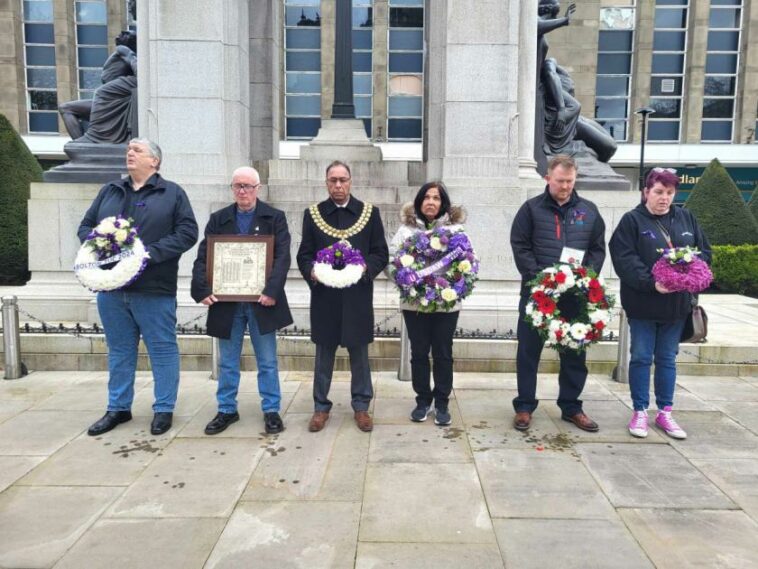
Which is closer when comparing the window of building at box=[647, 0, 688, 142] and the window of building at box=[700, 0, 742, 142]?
the window of building at box=[700, 0, 742, 142]

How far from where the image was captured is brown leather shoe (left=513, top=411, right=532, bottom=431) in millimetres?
5230

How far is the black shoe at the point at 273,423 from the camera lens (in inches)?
202

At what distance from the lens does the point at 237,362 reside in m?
5.26

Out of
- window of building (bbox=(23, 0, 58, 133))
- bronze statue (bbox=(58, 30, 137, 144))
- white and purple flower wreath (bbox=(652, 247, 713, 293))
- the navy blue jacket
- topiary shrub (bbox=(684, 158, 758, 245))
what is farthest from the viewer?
window of building (bbox=(23, 0, 58, 133))

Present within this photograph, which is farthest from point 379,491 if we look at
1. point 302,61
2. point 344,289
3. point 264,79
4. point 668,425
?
point 302,61

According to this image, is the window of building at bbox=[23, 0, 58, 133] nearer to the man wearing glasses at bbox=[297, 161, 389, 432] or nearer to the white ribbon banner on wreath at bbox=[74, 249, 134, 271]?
the white ribbon banner on wreath at bbox=[74, 249, 134, 271]

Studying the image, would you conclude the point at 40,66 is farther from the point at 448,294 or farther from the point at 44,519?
the point at 44,519

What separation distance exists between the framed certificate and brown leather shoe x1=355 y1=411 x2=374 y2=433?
1.40 meters

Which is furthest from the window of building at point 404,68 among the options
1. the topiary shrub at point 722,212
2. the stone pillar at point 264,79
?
the stone pillar at point 264,79

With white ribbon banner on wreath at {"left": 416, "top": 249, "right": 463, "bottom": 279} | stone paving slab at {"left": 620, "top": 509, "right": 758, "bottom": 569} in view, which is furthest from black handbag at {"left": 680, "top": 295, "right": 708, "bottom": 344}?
white ribbon banner on wreath at {"left": 416, "top": 249, "right": 463, "bottom": 279}

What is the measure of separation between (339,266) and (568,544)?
2689 millimetres

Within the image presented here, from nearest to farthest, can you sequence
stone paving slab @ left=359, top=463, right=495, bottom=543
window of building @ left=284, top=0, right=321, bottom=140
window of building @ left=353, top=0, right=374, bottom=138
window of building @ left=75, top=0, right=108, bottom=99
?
stone paving slab @ left=359, top=463, right=495, bottom=543 < window of building @ left=284, top=0, right=321, bottom=140 < window of building @ left=353, top=0, right=374, bottom=138 < window of building @ left=75, top=0, right=108, bottom=99

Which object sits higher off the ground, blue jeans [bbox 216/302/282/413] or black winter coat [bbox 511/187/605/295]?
black winter coat [bbox 511/187/605/295]

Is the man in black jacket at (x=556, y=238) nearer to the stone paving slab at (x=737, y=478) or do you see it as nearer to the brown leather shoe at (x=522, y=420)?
the brown leather shoe at (x=522, y=420)
